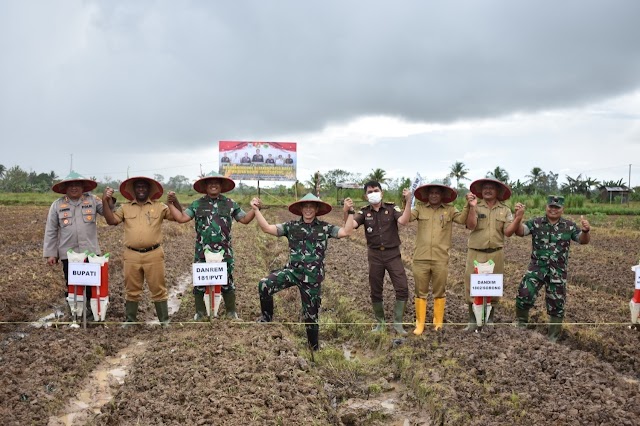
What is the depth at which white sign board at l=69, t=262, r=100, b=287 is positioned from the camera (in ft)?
20.7

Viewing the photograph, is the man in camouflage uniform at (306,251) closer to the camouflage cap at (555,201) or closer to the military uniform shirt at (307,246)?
the military uniform shirt at (307,246)

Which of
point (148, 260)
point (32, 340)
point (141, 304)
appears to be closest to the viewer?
point (32, 340)

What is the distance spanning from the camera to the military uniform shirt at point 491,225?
258 inches

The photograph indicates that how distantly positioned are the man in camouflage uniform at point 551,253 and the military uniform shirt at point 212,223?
3.49 meters

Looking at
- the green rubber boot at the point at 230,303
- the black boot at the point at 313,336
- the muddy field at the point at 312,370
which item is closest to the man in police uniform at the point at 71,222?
the muddy field at the point at 312,370

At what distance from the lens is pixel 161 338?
6312 mm

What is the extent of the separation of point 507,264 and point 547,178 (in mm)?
63506

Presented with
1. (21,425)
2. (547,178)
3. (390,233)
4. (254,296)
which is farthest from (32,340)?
(547,178)

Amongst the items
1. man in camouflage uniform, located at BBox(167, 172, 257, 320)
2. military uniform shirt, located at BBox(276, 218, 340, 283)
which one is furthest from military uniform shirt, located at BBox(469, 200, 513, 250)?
man in camouflage uniform, located at BBox(167, 172, 257, 320)

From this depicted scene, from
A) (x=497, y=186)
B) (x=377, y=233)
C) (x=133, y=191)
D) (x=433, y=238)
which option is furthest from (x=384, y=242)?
(x=133, y=191)

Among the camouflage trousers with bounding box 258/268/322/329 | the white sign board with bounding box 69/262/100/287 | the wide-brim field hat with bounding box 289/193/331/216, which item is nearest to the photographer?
the wide-brim field hat with bounding box 289/193/331/216

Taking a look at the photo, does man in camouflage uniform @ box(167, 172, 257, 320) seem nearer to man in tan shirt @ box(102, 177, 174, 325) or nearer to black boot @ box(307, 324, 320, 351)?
man in tan shirt @ box(102, 177, 174, 325)

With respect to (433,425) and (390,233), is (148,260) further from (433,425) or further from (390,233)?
(433,425)

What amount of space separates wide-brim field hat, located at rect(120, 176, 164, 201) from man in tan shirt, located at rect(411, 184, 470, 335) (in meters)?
3.20
